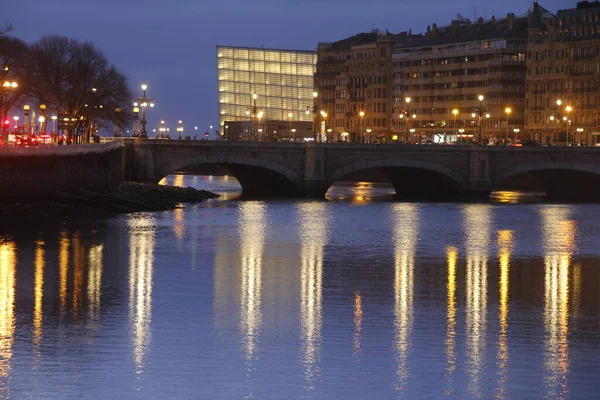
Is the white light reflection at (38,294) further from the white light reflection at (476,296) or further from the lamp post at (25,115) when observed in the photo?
the lamp post at (25,115)

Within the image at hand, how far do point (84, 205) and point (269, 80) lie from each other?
420ft

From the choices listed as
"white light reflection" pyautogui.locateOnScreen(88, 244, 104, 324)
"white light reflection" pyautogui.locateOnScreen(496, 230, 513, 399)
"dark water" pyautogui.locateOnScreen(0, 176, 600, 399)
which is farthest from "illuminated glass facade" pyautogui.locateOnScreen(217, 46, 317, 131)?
"white light reflection" pyautogui.locateOnScreen(88, 244, 104, 324)

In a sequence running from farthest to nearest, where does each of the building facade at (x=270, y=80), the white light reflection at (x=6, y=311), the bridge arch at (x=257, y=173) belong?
the building facade at (x=270, y=80) → the bridge arch at (x=257, y=173) → the white light reflection at (x=6, y=311)

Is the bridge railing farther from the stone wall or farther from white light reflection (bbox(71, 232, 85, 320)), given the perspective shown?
white light reflection (bbox(71, 232, 85, 320))

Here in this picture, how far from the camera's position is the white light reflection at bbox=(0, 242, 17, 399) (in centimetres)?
2548

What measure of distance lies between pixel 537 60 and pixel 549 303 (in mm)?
98139

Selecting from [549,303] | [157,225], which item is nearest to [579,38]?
[157,225]

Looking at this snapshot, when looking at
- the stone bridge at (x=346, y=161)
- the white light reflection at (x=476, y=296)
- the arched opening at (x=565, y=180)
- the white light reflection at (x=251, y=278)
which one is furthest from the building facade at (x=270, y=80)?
the white light reflection at (x=476, y=296)

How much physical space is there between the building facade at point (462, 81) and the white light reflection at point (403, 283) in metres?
66.7

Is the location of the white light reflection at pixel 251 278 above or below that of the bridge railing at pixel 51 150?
below

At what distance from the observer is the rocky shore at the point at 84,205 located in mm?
55116

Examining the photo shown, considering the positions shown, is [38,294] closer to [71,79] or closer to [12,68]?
[12,68]

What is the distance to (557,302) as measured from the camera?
35.2 m

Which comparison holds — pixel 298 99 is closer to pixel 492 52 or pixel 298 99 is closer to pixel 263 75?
pixel 263 75
